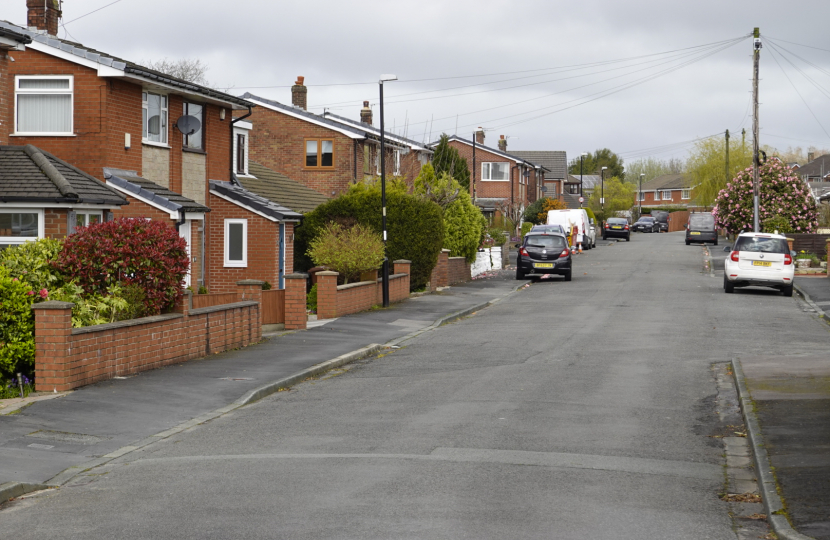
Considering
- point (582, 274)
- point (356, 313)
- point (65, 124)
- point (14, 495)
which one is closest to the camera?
point (14, 495)

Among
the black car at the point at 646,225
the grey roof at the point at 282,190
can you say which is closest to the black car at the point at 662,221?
the black car at the point at 646,225

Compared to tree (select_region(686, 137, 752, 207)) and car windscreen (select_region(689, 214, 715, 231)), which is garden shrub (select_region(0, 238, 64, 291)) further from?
tree (select_region(686, 137, 752, 207))

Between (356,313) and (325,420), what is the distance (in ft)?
41.7

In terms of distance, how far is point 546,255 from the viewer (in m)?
35.7

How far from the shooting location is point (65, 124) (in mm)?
21922

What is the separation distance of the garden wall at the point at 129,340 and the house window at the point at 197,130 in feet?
27.4

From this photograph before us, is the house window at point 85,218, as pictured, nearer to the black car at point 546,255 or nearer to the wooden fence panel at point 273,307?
the wooden fence panel at point 273,307

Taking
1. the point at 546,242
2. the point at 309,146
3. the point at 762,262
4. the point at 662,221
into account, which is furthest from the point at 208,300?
the point at 662,221

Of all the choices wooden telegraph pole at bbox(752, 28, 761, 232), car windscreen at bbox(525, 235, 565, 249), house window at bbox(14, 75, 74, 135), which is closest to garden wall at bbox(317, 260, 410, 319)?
house window at bbox(14, 75, 74, 135)

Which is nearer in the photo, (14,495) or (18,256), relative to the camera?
(14,495)

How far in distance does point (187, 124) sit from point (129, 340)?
1162 centimetres

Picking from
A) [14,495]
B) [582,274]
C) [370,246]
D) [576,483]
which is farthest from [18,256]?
[582,274]

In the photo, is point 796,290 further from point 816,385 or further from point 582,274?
point 816,385

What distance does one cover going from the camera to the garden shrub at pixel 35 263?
44.1 ft
